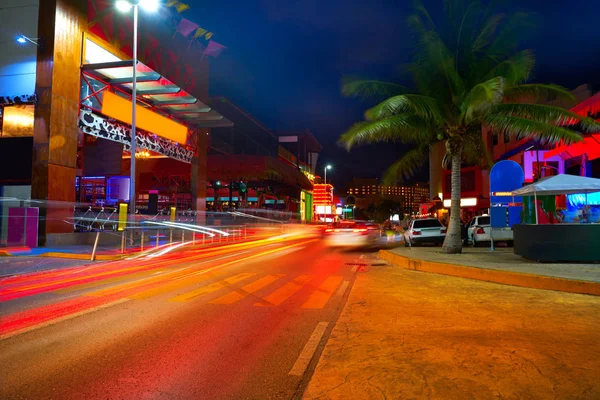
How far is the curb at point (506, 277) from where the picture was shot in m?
8.49

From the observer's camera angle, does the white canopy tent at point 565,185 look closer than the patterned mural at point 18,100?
Yes

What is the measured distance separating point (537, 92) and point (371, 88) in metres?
5.67

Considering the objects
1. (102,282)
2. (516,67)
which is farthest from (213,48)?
(102,282)

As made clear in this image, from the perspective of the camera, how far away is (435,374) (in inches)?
164

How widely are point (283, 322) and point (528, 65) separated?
1273 cm

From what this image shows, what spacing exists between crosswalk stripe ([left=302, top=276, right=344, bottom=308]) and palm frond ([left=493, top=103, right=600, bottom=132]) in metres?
8.63

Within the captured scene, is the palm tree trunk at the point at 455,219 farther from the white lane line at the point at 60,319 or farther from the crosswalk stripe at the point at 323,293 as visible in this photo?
the white lane line at the point at 60,319

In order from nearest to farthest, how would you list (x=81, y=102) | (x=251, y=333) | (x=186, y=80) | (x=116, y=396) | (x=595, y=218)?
(x=116, y=396) < (x=251, y=333) < (x=595, y=218) < (x=81, y=102) < (x=186, y=80)

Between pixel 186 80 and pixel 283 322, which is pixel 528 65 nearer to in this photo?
pixel 283 322

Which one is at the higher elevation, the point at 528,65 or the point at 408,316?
the point at 528,65

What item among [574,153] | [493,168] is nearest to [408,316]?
[493,168]

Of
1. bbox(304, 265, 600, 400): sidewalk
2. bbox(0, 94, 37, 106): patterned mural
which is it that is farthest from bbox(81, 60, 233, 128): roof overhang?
bbox(304, 265, 600, 400): sidewalk

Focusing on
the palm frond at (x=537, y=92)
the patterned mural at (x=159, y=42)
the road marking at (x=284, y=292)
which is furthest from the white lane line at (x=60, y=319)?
the patterned mural at (x=159, y=42)

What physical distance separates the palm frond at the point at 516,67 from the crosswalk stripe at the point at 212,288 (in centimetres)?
1063
